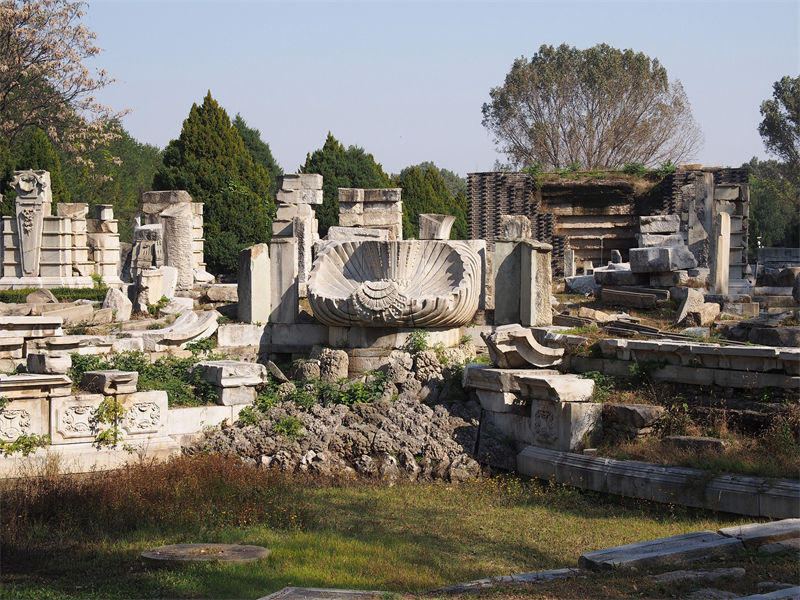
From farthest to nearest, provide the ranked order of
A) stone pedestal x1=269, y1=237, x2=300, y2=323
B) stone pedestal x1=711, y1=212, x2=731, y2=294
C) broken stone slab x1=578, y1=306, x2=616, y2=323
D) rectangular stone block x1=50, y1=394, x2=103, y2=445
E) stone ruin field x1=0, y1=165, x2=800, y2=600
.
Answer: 1. stone pedestal x1=711, y1=212, x2=731, y2=294
2. stone pedestal x1=269, y1=237, x2=300, y2=323
3. broken stone slab x1=578, y1=306, x2=616, y2=323
4. rectangular stone block x1=50, y1=394, x2=103, y2=445
5. stone ruin field x1=0, y1=165, x2=800, y2=600

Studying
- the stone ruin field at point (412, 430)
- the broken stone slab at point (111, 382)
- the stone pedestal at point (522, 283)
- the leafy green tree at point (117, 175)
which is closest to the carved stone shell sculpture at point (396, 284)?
the stone ruin field at point (412, 430)

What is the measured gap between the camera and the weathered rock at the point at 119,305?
13883 millimetres

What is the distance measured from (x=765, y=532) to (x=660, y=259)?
26.0ft

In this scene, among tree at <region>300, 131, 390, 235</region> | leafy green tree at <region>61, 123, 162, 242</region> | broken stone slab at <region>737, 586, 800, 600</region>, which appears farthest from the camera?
leafy green tree at <region>61, 123, 162, 242</region>

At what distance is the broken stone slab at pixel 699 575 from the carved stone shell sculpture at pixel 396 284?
20.0 feet

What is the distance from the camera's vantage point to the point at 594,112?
44406 mm

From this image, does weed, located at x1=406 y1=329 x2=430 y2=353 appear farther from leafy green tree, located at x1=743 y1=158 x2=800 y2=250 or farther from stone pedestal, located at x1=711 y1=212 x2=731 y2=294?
leafy green tree, located at x1=743 y1=158 x2=800 y2=250

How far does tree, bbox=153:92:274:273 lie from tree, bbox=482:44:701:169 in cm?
1658

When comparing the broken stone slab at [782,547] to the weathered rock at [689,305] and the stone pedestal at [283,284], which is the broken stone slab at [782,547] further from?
the stone pedestal at [283,284]

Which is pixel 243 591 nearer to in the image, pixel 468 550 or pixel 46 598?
pixel 46 598

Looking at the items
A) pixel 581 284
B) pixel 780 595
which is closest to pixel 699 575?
pixel 780 595

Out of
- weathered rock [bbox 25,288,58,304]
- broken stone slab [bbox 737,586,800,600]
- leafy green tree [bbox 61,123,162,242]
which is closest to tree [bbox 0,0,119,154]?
leafy green tree [bbox 61,123,162,242]

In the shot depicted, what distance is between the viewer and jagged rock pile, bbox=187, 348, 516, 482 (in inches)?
409

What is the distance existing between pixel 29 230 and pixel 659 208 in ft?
59.4
